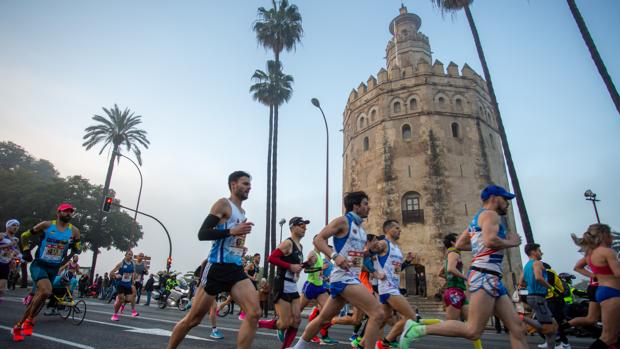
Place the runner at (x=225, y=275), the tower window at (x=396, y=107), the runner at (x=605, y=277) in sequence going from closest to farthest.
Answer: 1. the runner at (x=225, y=275)
2. the runner at (x=605, y=277)
3. the tower window at (x=396, y=107)

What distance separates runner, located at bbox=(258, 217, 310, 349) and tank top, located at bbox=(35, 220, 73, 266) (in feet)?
12.8

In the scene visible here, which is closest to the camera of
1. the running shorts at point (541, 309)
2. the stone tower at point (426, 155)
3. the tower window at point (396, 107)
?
the running shorts at point (541, 309)

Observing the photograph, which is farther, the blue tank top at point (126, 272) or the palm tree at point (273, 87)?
the palm tree at point (273, 87)

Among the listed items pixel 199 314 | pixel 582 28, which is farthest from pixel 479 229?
pixel 582 28

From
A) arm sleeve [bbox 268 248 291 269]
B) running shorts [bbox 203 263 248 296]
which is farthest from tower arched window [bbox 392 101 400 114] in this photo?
running shorts [bbox 203 263 248 296]

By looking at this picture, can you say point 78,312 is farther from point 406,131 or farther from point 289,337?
point 406,131

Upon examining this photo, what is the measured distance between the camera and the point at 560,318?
25.3 feet

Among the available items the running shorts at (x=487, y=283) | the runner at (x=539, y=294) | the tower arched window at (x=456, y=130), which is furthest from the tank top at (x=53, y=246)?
the tower arched window at (x=456, y=130)

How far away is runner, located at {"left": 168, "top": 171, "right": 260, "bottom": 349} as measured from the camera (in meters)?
3.41

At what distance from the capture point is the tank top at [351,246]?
14.0 ft

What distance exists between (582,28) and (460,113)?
59.3ft

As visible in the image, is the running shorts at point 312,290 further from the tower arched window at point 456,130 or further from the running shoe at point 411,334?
the tower arched window at point 456,130

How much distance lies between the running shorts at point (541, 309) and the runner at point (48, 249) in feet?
28.4

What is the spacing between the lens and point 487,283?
350 centimetres
